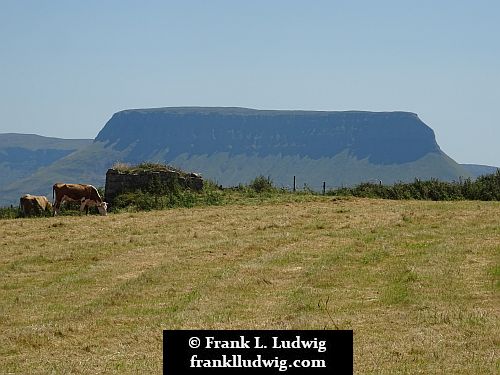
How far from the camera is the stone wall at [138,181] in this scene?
4291 cm

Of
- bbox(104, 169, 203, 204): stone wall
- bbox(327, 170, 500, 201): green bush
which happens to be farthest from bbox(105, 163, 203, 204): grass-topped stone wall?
bbox(327, 170, 500, 201): green bush

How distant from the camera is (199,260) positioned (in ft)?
75.1

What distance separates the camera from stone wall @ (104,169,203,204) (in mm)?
42906

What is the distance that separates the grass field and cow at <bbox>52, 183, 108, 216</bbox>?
5.27 metres

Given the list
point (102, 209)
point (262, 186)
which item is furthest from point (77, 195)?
point (262, 186)

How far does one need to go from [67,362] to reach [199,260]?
35.0 ft

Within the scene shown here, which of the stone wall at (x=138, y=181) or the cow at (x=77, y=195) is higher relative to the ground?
the stone wall at (x=138, y=181)

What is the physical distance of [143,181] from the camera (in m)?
42.9

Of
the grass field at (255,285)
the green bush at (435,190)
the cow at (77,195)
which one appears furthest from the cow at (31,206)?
the green bush at (435,190)

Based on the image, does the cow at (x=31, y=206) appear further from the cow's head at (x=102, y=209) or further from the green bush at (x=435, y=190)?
the green bush at (x=435, y=190)

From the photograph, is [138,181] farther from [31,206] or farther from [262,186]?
[262,186]

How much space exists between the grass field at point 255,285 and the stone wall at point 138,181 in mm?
9197

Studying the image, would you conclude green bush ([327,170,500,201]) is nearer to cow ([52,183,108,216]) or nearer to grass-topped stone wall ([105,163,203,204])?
grass-topped stone wall ([105,163,203,204])

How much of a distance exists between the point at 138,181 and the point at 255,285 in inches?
982
